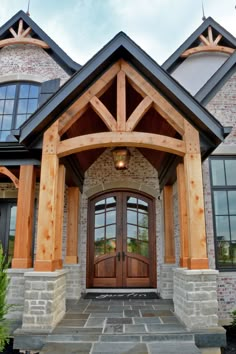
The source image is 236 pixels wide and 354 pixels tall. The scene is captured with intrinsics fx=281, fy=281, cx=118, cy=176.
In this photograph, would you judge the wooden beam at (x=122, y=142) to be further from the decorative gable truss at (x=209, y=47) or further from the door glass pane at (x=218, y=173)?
the decorative gable truss at (x=209, y=47)

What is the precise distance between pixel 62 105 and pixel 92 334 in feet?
11.6

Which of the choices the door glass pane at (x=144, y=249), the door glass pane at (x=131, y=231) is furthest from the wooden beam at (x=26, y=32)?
the door glass pane at (x=144, y=249)

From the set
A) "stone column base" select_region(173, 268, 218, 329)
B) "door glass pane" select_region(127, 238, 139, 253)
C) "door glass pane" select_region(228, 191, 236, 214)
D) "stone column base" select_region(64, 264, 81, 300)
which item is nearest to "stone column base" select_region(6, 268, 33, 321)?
"stone column base" select_region(64, 264, 81, 300)

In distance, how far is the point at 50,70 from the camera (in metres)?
8.05

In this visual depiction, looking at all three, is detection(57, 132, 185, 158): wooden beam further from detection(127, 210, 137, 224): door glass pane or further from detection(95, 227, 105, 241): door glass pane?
detection(95, 227, 105, 241): door glass pane

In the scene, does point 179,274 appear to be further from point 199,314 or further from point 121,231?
point 121,231

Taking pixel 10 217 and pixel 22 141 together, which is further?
pixel 10 217

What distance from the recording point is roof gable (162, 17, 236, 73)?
318 inches

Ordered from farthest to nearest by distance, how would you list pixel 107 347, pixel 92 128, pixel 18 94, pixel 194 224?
pixel 18 94
pixel 92 128
pixel 194 224
pixel 107 347

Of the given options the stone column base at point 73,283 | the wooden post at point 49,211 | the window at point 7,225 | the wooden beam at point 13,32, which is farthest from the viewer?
the wooden beam at point 13,32

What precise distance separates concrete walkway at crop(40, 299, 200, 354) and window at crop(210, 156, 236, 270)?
1695 mm

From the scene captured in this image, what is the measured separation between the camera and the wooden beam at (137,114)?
4730 millimetres

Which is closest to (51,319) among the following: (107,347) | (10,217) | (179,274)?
(107,347)

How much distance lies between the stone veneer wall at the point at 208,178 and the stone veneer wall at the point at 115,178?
1.44m
